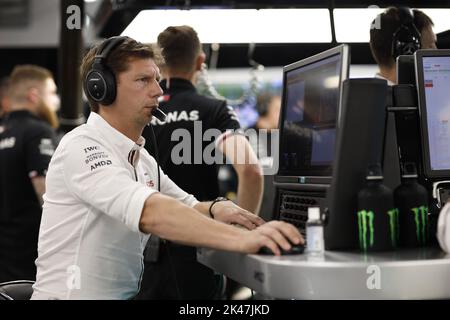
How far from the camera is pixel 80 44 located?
3.51 m

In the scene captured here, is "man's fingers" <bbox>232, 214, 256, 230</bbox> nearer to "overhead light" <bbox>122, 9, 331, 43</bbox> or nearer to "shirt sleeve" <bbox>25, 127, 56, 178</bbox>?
"overhead light" <bbox>122, 9, 331, 43</bbox>

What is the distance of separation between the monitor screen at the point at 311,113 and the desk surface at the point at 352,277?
31 cm

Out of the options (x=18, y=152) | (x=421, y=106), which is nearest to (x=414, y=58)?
(x=421, y=106)

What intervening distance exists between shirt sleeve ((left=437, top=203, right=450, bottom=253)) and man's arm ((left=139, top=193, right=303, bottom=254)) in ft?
1.06

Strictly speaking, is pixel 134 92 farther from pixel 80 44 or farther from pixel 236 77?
pixel 236 77

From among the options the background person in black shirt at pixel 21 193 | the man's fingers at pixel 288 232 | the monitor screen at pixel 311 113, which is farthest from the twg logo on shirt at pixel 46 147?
the man's fingers at pixel 288 232

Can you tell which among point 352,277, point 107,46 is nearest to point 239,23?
point 107,46

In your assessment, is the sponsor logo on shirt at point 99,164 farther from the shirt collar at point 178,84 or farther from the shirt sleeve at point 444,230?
the shirt collar at point 178,84

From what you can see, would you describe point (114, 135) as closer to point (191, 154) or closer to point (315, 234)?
point (315, 234)

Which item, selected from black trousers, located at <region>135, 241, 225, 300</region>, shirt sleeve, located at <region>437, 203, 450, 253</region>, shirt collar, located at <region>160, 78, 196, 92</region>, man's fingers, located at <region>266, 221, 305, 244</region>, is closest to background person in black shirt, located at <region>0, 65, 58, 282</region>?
shirt collar, located at <region>160, 78, 196, 92</region>

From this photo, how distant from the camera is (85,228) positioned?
5.77ft

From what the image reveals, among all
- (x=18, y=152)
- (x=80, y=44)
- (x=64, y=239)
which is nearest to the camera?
(x=64, y=239)

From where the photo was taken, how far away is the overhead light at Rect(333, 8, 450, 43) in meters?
3.13
